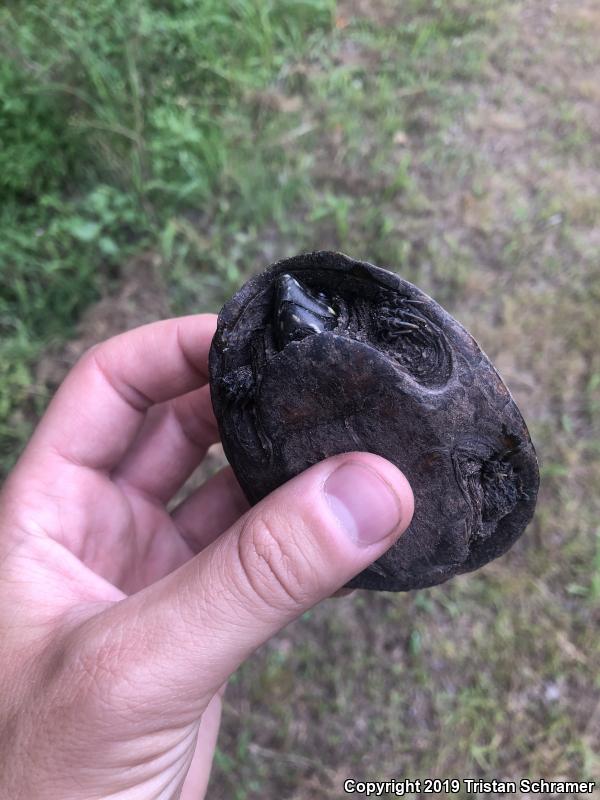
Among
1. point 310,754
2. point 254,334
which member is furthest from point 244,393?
point 310,754

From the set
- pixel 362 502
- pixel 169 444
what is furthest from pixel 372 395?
pixel 169 444

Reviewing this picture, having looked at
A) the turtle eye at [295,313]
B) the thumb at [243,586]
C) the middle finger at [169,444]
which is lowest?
the middle finger at [169,444]

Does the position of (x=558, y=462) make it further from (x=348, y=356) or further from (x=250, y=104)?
(x=250, y=104)

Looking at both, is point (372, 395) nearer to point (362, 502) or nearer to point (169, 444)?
point (362, 502)

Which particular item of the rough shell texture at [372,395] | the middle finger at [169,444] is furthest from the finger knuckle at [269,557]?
the middle finger at [169,444]

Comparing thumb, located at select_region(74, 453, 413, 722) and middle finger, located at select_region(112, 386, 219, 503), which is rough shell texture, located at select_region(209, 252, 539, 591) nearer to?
thumb, located at select_region(74, 453, 413, 722)

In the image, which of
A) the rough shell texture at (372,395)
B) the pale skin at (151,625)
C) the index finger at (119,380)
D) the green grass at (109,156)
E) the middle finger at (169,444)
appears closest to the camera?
the pale skin at (151,625)

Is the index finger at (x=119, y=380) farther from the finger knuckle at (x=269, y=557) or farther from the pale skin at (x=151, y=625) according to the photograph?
the finger knuckle at (x=269, y=557)
